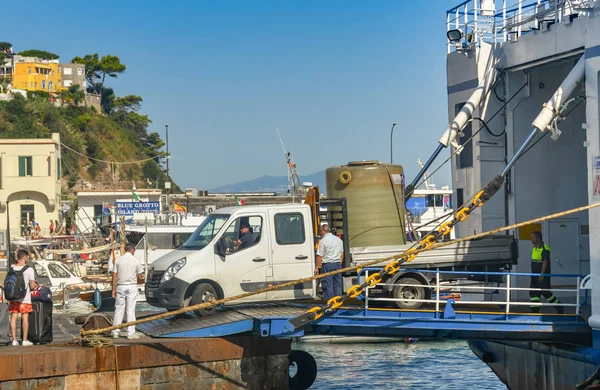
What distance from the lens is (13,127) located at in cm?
9669

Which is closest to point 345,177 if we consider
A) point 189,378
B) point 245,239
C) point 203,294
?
point 245,239

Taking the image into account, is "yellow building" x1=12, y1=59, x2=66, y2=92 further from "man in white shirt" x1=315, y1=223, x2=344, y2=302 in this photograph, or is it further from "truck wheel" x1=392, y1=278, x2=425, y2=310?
"truck wheel" x1=392, y1=278, x2=425, y2=310

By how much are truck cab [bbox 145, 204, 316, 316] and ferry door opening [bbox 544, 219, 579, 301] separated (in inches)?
197

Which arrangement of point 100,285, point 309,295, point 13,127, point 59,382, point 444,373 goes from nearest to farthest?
point 59,382 < point 309,295 < point 444,373 < point 100,285 < point 13,127

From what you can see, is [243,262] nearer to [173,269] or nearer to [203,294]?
[203,294]

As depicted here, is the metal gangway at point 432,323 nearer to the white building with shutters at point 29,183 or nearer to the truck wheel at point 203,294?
the truck wheel at point 203,294

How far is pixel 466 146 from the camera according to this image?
1889 centimetres

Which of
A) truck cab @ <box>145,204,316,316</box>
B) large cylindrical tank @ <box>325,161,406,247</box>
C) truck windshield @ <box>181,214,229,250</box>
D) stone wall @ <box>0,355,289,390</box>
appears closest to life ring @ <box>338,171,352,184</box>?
large cylindrical tank @ <box>325,161,406,247</box>

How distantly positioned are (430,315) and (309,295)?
7.89 feet

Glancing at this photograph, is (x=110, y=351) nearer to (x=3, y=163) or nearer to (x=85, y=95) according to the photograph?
(x=3, y=163)

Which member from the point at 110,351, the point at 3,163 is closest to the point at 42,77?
the point at 3,163

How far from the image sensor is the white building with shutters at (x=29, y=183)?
63312 mm

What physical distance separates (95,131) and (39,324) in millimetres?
100517

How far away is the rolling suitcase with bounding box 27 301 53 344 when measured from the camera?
14.5 metres
